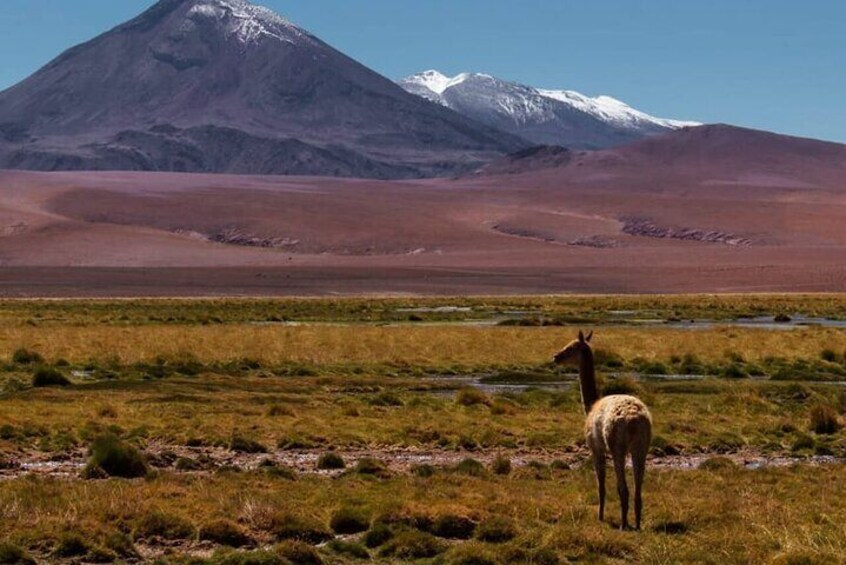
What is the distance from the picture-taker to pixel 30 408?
23797 mm

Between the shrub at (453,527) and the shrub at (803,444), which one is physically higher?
the shrub at (453,527)

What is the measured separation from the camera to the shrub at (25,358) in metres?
35.9

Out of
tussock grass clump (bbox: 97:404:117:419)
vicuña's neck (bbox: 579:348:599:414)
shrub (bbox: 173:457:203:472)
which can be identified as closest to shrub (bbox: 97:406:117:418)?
tussock grass clump (bbox: 97:404:117:419)

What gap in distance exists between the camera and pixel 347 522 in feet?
46.8

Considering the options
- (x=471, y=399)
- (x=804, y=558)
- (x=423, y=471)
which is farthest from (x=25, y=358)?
(x=804, y=558)

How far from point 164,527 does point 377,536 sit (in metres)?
2.19

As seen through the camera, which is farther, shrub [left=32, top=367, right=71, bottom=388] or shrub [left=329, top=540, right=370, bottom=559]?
shrub [left=32, top=367, right=71, bottom=388]

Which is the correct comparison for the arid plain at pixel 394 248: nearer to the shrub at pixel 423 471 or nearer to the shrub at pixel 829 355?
the shrub at pixel 829 355

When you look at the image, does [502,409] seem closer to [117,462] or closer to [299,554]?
[117,462]

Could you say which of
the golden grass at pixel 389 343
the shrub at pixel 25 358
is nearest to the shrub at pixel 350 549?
the golden grass at pixel 389 343

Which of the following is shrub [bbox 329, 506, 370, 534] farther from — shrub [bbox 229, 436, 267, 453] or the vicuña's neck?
shrub [bbox 229, 436, 267, 453]

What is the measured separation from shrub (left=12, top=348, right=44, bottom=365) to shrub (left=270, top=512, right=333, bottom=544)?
76.8 ft

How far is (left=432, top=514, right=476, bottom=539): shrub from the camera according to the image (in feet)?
46.0

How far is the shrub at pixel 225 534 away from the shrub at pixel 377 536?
46.1 inches
